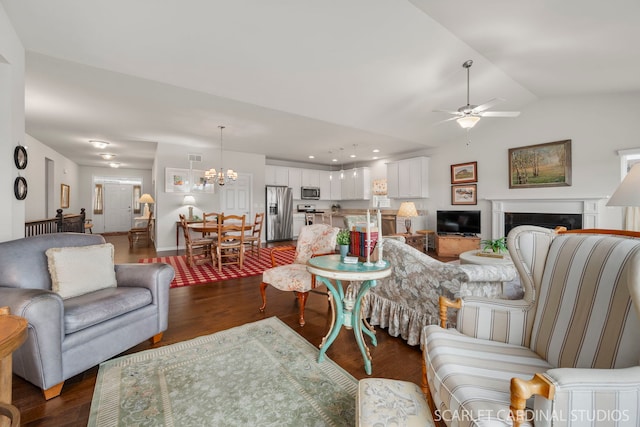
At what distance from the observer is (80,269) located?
2.04 m

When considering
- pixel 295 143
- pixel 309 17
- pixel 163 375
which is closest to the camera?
pixel 163 375

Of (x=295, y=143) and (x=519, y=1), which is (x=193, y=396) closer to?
(x=519, y=1)

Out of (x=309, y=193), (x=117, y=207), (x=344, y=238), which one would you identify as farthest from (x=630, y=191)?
(x=117, y=207)

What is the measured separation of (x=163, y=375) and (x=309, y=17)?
3.35 meters

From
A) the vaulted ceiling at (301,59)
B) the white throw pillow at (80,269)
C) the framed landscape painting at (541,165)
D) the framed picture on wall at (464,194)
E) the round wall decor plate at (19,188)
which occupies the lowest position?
the white throw pillow at (80,269)

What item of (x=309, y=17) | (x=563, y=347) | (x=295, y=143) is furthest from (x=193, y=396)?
(x=295, y=143)

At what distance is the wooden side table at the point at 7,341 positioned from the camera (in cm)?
99

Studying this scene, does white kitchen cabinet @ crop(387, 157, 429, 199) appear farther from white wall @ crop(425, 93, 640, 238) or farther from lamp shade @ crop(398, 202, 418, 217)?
lamp shade @ crop(398, 202, 418, 217)

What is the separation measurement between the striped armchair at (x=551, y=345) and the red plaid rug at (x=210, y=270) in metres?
3.57

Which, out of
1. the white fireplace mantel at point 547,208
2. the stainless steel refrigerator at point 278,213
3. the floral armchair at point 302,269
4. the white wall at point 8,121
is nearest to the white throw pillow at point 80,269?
the white wall at point 8,121

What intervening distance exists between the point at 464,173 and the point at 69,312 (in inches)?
273

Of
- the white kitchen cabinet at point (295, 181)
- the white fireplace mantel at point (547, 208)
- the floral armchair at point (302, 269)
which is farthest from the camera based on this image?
the white kitchen cabinet at point (295, 181)

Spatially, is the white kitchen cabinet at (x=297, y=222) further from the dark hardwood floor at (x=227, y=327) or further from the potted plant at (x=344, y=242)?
the potted plant at (x=344, y=242)

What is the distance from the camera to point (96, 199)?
955cm
